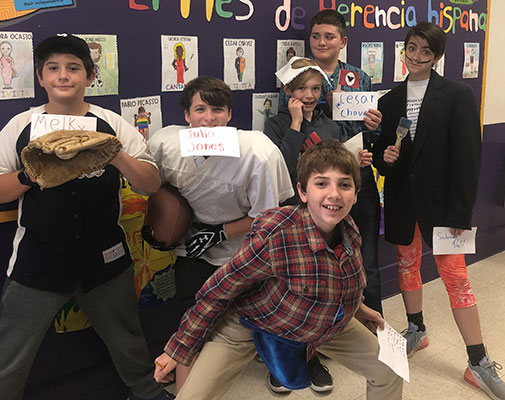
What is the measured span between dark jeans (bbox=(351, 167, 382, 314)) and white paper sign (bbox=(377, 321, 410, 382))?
0.85 metres

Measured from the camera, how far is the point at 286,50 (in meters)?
2.58

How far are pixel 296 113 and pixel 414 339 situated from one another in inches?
51.3

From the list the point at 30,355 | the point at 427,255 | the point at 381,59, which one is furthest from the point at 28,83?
the point at 427,255

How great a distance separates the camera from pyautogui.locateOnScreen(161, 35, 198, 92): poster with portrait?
219 centimetres

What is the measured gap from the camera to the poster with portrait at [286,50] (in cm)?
256

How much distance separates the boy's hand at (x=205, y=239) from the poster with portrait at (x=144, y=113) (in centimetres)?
54

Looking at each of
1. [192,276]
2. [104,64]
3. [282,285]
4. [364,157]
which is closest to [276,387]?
[192,276]

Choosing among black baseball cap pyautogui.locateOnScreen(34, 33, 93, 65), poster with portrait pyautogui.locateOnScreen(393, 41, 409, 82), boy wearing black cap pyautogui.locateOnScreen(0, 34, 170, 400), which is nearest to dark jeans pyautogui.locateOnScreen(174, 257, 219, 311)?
boy wearing black cap pyautogui.locateOnScreen(0, 34, 170, 400)

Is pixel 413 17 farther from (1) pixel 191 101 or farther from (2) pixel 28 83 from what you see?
(2) pixel 28 83

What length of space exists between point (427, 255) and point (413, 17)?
1533mm

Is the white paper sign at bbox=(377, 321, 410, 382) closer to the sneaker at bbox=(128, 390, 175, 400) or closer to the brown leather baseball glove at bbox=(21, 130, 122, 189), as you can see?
the sneaker at bbox=(128, 390, 175, 400)

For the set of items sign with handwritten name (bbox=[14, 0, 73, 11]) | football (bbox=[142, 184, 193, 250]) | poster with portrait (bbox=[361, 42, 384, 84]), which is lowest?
football (bbox=[142, 184, 193, 250])

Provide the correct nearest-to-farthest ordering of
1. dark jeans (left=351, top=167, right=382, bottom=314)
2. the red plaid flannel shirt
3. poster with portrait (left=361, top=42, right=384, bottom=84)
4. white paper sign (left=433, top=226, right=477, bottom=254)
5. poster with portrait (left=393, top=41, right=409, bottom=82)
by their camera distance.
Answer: the red plaid flannel shirt → white paper sign (left=433, top=226, right=477, bottom=254) → dark jeans (left=351, top=167, right=382, bottom=314) → poster with portrait (left=361, top=42, right=384, bottom=84) → poster with portrait (left=393, top=41, right=409, bottom=82)

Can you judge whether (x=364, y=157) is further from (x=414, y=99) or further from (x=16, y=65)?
(x=16, y=65)
